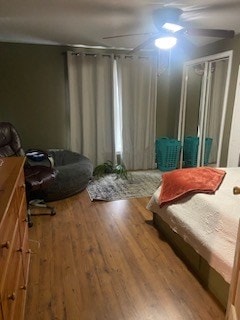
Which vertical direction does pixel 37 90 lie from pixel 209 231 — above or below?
above

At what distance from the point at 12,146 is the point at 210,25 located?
9.76 ft

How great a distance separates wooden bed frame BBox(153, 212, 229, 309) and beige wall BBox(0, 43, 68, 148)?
2669 millimetres

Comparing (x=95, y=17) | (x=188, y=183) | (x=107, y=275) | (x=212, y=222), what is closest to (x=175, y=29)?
(x=95, y=17)

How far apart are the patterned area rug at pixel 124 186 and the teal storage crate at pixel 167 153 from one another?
25 cm

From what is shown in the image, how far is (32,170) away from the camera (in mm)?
2955

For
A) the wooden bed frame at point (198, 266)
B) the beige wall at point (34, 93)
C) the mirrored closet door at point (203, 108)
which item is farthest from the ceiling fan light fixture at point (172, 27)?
the beige wall at point (34, 93)

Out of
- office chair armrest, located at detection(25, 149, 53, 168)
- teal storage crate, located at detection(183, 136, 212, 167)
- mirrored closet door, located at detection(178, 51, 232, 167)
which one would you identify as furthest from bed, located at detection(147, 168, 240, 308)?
office chair armrest, located at detection(25, 149, 53, 168)

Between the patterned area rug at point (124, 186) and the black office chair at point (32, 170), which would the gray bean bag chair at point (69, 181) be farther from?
the patterned area rug at point (124, 186)

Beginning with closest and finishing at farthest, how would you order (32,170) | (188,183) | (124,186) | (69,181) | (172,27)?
(188,183) < (172,27) < (32,170) < (69,181) < (124,186)

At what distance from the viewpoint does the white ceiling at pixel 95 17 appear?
2157 millimetres

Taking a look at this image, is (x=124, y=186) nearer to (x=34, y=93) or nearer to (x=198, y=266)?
(x=198, y=266)

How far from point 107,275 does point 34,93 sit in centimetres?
330

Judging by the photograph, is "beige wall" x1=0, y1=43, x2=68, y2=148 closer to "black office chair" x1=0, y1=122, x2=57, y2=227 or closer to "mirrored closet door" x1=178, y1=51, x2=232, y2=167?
"black office chair" x1=0, y1=122, x2=57, y2=227

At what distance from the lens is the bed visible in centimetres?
166
